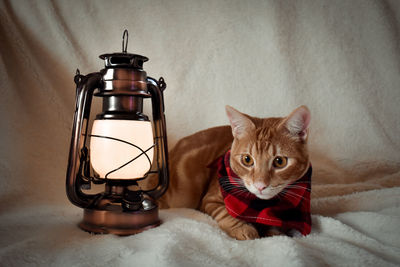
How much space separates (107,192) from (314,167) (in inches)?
41.8

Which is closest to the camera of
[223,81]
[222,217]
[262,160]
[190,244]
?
[190,244]

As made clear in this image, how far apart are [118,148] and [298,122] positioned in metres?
0.56

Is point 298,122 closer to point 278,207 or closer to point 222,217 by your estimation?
point 278,207

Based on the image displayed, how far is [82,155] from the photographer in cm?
114

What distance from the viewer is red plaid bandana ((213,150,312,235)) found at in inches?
44.6

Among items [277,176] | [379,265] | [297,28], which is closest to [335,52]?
Result: [297,28]

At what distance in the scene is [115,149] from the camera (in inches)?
44.2

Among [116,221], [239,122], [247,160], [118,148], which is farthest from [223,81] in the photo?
[116,221]

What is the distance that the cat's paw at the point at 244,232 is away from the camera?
1115 millimetres

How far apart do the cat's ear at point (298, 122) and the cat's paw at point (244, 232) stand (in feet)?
1.06

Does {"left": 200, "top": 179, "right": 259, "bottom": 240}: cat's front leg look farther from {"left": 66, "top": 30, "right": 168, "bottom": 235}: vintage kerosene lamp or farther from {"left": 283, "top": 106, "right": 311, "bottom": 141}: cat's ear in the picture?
{"left": 283, "top": 106, "right": 311, "bottom": 141}: cat's ear

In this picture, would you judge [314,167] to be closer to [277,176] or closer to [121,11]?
[277,176]

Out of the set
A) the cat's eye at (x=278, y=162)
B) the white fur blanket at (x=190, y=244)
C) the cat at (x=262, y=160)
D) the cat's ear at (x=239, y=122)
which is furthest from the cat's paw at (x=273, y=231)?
the cat's ear at (x=239, y=122)

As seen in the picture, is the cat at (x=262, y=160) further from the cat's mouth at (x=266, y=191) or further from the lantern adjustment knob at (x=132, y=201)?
the lantern adjustment knob at (x=132, y=201)
